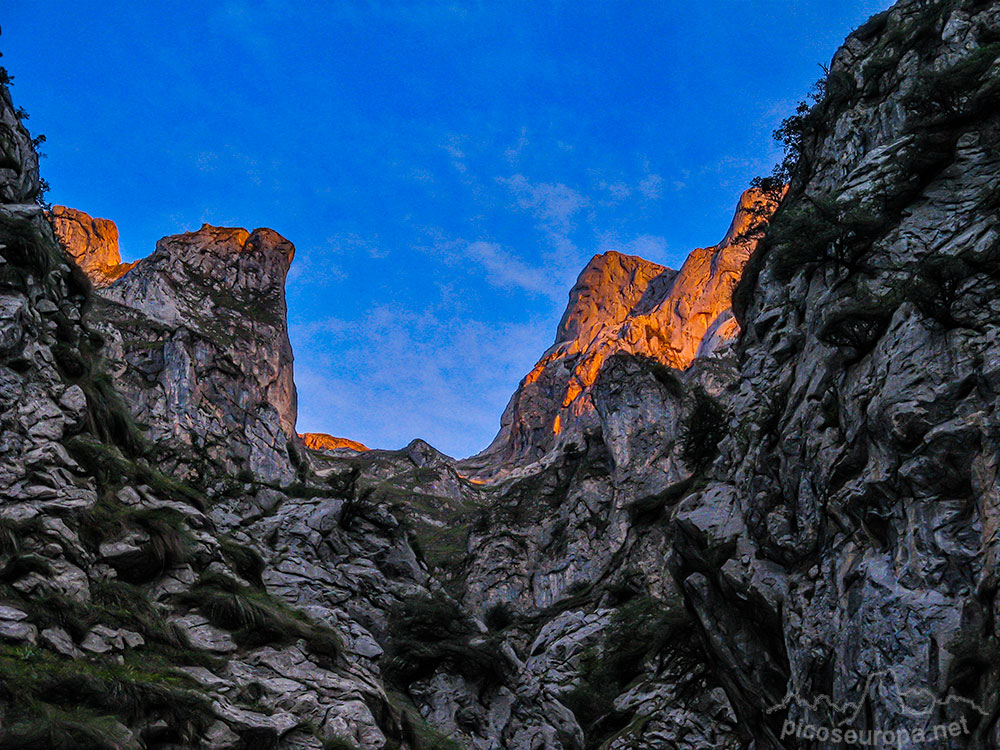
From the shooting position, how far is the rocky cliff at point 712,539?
13.6 metres

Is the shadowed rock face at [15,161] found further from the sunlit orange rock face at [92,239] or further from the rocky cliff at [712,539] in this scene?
the sunlit orange rock face at [92,239]

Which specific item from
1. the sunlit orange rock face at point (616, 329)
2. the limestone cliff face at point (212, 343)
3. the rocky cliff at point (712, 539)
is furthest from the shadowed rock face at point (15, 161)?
the sunlit orange rock face at point (616, 329)

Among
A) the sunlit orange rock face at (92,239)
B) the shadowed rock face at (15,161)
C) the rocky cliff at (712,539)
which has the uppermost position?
the sunlit orange rock face at (92,239)

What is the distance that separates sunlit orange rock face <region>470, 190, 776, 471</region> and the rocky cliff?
52507 millimetres

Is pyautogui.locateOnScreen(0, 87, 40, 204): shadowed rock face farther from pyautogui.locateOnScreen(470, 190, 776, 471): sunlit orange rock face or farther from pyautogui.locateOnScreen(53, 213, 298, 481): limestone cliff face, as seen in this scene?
pyautogui.locateOnScreen(470, 190, 776, 471): sunlit orange rock face

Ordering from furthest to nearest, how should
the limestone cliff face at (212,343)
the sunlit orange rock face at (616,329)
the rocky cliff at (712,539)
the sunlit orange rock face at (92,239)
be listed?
1. the sunlit orange rock face at (92,239)
2. the sunlit orange rock face at (616,329)
3. the limestone cliff face at (212,343)
4. the rocky cliff at (712,539)

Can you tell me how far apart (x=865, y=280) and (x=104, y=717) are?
21.8 m

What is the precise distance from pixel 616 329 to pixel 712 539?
118 m

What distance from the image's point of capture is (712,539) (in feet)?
71.3

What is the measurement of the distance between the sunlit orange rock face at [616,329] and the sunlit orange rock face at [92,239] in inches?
3481

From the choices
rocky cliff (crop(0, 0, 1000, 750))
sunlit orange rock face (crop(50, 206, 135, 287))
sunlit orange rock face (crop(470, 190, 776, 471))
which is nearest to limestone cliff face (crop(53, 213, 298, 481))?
rocky cliff (crop(0, 0, 1000, 750))

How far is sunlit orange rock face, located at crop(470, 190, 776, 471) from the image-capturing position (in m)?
110

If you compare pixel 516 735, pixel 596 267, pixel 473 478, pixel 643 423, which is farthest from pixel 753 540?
pixel 596 267

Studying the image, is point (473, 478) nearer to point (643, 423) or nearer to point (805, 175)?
point (643, 423)
